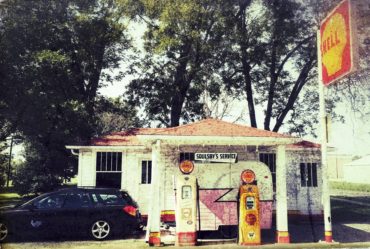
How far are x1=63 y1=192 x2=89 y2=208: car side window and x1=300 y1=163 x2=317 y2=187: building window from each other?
31.0 feet

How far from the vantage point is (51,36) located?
19938 mm

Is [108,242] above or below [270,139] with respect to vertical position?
below

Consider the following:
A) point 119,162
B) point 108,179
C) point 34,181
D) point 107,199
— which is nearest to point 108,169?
point 108,179

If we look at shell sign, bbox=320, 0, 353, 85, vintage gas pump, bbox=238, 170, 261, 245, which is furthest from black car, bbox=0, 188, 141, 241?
shell sign, bbox=320, 0, 353, 85

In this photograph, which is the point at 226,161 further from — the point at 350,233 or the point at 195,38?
the point at 195,38

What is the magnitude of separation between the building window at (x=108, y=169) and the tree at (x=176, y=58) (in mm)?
7969

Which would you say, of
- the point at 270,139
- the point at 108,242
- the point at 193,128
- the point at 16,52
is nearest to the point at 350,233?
the point at 270,139

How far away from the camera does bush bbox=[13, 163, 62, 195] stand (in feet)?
73.2

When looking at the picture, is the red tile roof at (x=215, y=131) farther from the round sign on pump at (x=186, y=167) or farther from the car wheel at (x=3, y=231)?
the car wheel at (x=3, y=231)

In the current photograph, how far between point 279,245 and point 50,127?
13.6m

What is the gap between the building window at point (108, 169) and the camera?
49.3 ft

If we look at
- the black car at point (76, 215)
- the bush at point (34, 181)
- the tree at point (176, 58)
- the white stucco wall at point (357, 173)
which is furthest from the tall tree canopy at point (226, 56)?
the white stucco wall at point (357, 173)

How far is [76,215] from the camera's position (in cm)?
1112

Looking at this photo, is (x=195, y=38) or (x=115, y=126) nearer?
(x=195, y=38)
